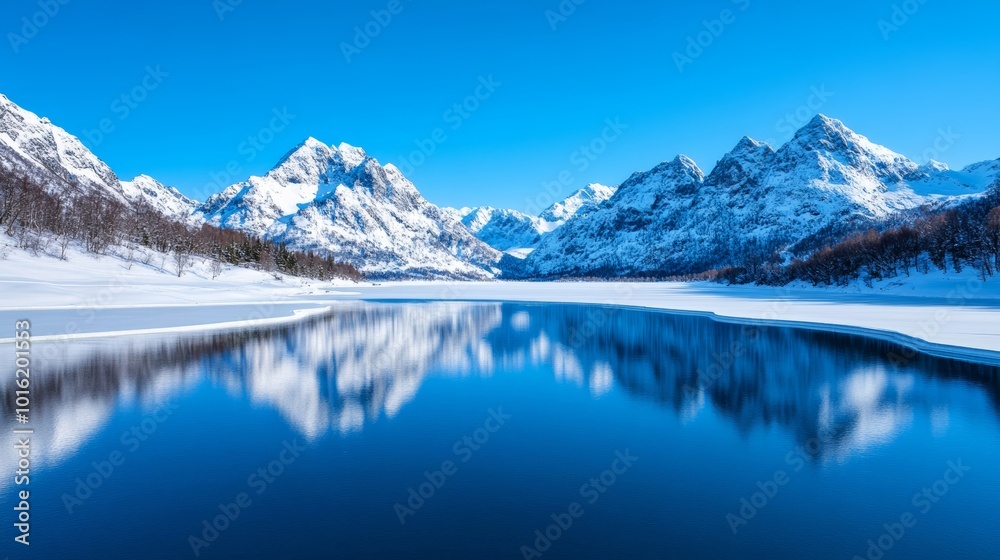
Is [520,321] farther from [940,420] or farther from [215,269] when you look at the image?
[215,269]

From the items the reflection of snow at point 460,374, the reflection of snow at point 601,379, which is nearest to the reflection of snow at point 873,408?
the reflection of snow at point 460,374

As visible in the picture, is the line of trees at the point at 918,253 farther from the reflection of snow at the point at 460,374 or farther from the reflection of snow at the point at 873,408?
the reflection of snow at the point at 873,408

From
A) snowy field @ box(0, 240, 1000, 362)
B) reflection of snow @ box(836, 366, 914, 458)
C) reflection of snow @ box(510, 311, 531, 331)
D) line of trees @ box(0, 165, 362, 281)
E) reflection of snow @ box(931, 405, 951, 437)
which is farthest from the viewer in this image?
line of trees @ box(0, 165, 362, 281)

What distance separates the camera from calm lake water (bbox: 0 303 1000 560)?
1041 centimetres

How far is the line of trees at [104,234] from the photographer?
96.3 metres

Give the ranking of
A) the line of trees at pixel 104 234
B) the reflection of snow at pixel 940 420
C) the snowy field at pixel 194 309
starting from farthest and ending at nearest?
the line of trees at pixel 104 234 < the snowy field at pixel 194 309 < the reflection of snow at pixel 940 420

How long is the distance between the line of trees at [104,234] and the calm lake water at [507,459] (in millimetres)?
90042

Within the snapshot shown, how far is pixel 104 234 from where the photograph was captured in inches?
4281

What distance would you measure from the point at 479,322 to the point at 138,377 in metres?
36.5

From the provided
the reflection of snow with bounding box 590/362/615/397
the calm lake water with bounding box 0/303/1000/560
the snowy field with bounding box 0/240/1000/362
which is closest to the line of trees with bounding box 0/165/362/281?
the snowy field with bounding box 0/240/1000/362

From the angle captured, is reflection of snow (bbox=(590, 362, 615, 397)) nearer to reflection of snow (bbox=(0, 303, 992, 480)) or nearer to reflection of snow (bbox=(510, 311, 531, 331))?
reflection of snow (bbox=(0, 303, 992, 480))

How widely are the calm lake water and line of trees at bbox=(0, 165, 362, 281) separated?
295 feet

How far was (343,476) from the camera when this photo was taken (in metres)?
13.6

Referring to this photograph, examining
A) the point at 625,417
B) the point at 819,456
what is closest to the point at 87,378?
the point at 625,417
